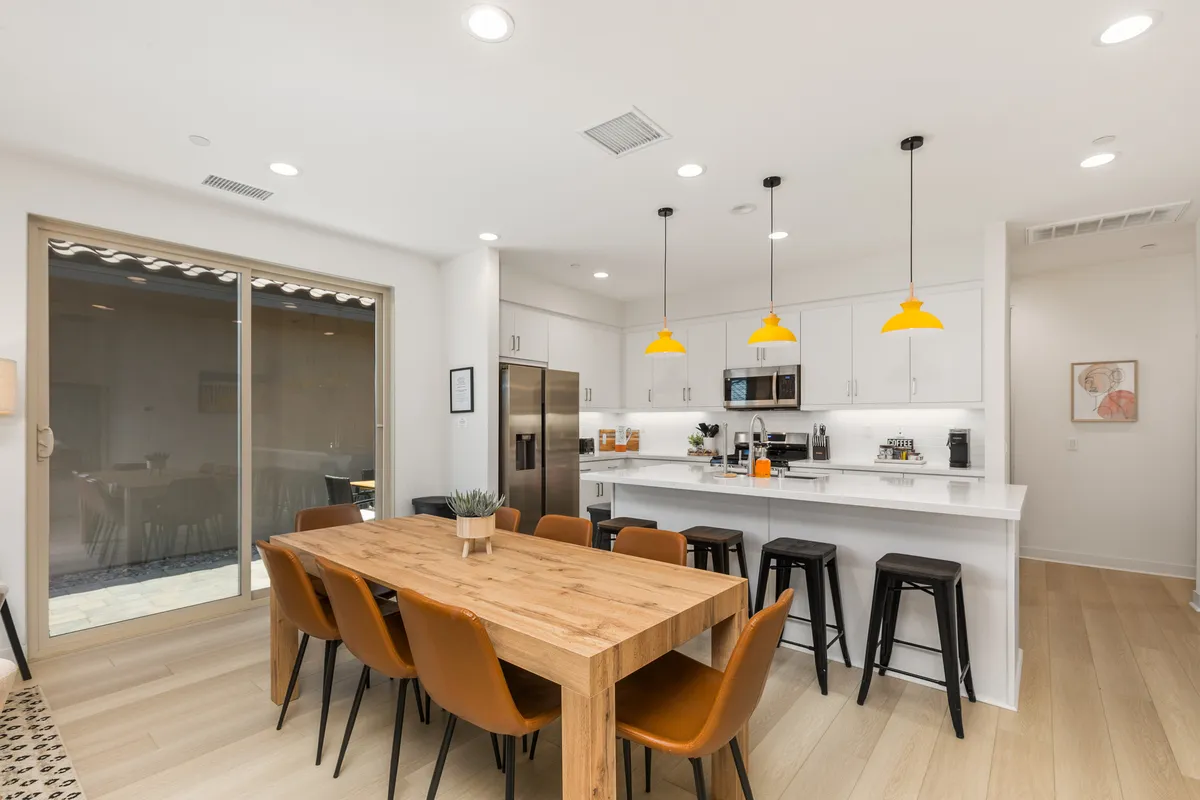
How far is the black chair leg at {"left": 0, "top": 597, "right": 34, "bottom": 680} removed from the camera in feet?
9.24

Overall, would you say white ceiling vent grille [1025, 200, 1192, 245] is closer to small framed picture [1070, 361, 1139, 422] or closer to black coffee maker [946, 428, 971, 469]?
small framed picture [1070, 361, 1139, 422]

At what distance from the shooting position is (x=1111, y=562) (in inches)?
200

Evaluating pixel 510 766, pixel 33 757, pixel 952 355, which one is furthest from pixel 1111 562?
pixel 33 757

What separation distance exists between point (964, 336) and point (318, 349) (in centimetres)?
517

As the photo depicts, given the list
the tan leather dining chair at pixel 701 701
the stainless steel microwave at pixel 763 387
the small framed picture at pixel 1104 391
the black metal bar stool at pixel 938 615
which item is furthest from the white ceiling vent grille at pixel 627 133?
the small framed picture at pixel 1104 391

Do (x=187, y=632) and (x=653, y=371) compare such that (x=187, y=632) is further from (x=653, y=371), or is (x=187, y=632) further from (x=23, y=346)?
(x=653, y=371)

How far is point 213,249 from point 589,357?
3540 mm

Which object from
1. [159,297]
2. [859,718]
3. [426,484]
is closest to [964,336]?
[859,718]

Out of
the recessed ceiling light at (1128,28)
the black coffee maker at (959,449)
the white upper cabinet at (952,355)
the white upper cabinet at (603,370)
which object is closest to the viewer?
the recessed ceiling light at (1128,28)

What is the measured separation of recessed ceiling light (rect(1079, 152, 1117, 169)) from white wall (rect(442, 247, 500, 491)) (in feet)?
12.9

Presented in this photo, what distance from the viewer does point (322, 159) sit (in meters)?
3.14

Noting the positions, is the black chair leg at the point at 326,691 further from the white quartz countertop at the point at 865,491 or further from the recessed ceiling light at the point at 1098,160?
the recessed ceiling light at the point at 1098,160

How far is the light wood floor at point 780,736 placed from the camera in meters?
2.08

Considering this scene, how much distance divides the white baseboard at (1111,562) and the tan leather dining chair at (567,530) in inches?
196
